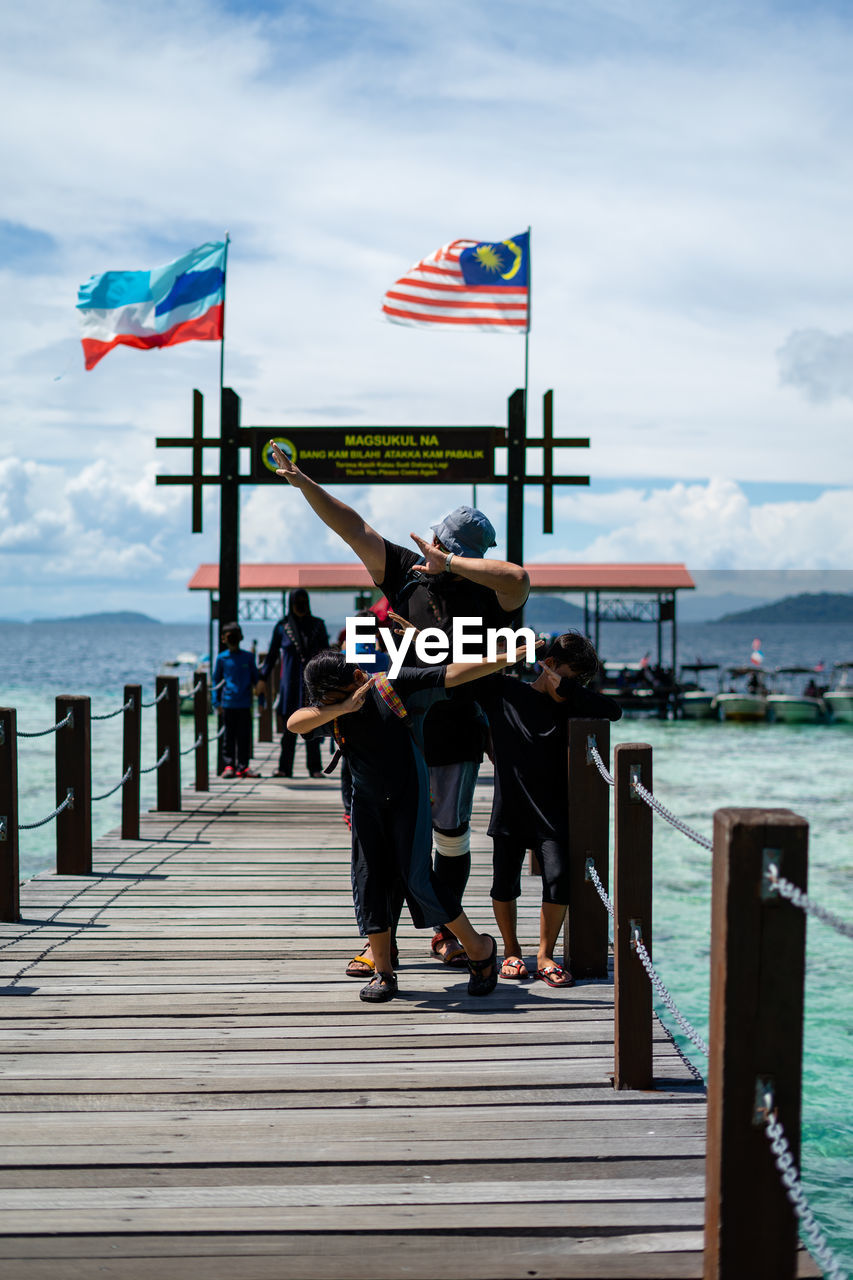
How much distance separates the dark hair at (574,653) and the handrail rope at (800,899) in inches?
93.0

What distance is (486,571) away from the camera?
408 centimetres

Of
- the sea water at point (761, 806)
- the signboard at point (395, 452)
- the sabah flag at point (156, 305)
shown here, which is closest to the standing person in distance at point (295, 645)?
the signboard at point (395, 452)

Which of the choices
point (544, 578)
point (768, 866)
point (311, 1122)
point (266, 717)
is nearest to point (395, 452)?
point (266, 717)

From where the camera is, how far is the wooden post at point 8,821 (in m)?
5.70

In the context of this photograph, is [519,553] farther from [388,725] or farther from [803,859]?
[803,859]

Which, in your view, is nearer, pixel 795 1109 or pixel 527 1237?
pixel 795 1109

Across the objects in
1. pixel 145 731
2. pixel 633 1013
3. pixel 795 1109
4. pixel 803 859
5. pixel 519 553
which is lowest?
pixel 145 731

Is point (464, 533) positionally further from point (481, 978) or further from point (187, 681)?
point (187, 681)

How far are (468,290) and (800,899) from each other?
38.2 ft

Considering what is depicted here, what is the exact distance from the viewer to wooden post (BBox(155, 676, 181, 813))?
9.16 meters

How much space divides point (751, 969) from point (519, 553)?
966 cm

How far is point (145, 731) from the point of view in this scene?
32.3m

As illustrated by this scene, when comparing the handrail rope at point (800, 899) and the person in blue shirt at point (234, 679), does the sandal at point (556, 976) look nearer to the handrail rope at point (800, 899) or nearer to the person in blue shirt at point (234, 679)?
the handrail rope at point (800, 899)

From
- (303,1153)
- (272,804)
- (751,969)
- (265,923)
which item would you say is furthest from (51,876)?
(751,969)
